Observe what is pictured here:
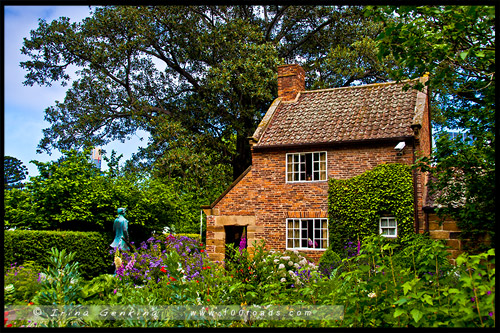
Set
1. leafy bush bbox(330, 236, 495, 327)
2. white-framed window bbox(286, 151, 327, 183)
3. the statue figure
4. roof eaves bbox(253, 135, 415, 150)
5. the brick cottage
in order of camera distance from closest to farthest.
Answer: leafy bush bbox(330, 236, 495, 327) → the statue figure → roof eaves bbox(253, 135, 415, 150) → the brick cottage → white-framed window bbox(286, 151, 327, 183)

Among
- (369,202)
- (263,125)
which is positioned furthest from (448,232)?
(263,125)

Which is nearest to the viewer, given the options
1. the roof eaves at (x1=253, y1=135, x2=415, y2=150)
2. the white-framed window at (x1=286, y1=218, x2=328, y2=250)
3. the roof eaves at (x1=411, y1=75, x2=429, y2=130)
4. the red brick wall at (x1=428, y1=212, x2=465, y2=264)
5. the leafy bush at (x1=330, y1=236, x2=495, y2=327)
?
the leafy bush at (x1=330, y1=236, x2=495, y2=327)

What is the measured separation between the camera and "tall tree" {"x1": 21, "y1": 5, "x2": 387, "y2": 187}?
905 inches

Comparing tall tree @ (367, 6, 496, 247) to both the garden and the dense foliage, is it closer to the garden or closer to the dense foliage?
the garden

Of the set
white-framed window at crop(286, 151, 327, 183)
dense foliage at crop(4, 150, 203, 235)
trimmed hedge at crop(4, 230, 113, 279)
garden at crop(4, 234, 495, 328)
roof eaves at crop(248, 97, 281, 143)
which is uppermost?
roof eaves at crop(248, 97, 281, 143)

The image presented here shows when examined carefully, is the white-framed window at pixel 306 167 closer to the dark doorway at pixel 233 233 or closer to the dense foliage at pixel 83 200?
the dark doorway at pixel 233 233

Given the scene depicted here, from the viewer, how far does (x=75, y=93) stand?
24516 mm

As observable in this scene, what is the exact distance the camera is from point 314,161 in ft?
59.3

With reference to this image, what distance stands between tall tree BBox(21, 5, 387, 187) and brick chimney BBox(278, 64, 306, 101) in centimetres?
135

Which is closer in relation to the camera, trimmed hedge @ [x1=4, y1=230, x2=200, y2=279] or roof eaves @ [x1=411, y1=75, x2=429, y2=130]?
trimmed hedge @ [x1=4, y1=230, x2=200, y2=279]

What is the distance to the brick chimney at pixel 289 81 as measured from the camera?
71.1 ft

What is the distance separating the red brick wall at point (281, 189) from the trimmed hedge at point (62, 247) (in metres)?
4.23

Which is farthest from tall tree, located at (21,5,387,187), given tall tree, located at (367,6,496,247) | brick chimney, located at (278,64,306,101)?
tall tree, located at (367,6,496,247)
